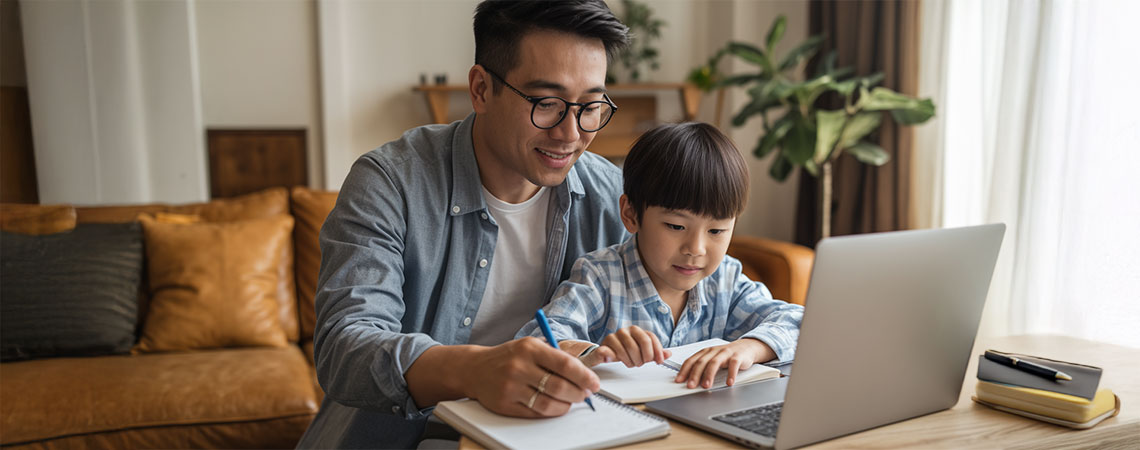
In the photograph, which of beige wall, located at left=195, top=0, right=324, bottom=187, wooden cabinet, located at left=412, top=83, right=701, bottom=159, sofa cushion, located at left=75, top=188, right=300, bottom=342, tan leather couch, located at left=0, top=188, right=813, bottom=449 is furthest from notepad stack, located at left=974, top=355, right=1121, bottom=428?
beige wall, located at left=195, top=0, right=324, bottom=187

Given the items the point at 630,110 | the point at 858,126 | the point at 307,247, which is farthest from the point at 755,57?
the point at 307,247

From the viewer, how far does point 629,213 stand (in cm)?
121

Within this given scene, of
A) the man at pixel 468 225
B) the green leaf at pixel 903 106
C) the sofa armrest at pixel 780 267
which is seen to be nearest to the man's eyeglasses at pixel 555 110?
the man at pixel 468 225

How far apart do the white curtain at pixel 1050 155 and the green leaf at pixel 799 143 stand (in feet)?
1.50

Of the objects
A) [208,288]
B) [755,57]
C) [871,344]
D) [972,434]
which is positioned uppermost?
[755,57]

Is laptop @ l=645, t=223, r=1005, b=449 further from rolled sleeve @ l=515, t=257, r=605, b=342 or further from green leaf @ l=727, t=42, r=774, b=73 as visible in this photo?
green leaf @ l=727, t=42, r=774, b=73

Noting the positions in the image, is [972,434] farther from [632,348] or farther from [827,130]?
[827,130]

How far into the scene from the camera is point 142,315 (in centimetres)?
228

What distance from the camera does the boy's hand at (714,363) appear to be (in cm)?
89

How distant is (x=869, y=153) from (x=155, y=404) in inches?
97.0

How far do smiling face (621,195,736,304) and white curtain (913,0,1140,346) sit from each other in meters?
1.50

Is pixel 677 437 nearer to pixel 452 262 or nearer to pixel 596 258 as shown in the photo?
pixel 596 258

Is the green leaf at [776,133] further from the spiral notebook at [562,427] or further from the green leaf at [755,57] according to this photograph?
the spiral notebook at [562,427]

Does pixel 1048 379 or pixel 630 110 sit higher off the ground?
pixel 630 110
